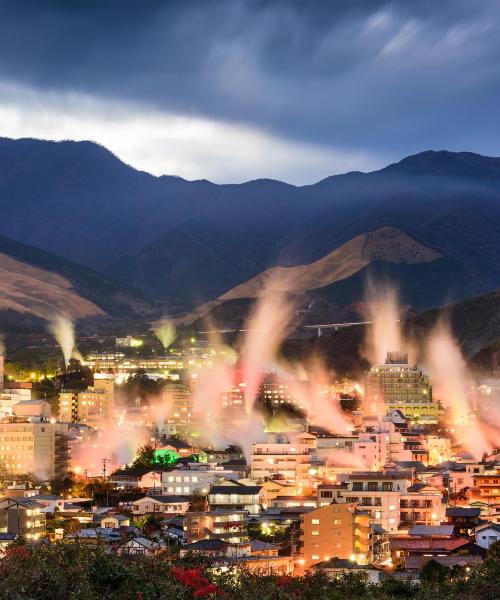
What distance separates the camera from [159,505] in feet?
158

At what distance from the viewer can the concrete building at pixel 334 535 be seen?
3919 centimetres

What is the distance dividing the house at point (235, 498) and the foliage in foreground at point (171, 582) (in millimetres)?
13617

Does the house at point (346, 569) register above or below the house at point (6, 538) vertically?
below

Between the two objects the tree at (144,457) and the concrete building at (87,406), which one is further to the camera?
the concrete building at (87,406)

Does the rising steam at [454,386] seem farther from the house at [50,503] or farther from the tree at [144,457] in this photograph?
the house at [50,503]

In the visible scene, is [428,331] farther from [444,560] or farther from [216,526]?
[444,560]

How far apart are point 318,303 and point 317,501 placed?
10518 cm

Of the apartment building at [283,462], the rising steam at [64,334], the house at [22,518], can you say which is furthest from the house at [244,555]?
the rising steam at [64,334]

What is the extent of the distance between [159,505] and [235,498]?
282 cm

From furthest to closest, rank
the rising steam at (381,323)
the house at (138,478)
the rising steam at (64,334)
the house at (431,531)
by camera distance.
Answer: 1. the rising steam at (381,323)
2. the rising steam at (64,334)
3. the house at (138,478)
4. the house at (431,531)

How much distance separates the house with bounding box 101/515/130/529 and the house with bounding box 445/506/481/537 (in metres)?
9.99

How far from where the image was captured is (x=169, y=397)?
75750 millimetres

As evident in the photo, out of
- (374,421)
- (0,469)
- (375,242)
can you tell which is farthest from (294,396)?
(375,242)

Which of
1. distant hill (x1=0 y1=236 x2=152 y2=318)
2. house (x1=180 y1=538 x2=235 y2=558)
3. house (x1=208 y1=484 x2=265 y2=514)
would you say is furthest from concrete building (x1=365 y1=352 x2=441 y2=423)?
distant hill (x1=0 y1=236 x2=152 y2=318)
